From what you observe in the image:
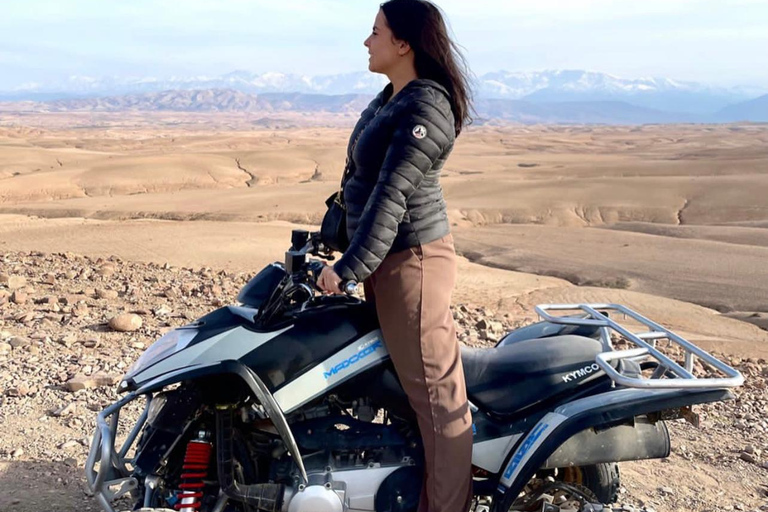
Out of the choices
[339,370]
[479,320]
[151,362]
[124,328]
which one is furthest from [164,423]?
[479,320]

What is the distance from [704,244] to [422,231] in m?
15.5

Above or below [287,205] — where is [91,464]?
below

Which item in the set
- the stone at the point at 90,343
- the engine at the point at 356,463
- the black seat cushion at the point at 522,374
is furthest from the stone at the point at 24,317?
the black seat cushion at the point at 522,374

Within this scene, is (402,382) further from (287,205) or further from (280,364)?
(287,205)

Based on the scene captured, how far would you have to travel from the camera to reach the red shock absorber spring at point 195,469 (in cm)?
304

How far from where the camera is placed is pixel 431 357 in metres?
2.93

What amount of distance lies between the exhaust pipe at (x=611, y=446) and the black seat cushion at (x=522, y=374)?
22cm

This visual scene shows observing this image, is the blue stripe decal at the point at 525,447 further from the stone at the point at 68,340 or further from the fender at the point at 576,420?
the stone at the point at 68,340

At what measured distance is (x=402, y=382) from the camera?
2.99 meters

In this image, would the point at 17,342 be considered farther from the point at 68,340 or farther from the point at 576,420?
the point at 576,420

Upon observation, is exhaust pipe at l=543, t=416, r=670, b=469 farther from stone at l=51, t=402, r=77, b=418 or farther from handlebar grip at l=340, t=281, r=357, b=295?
stone at l=51, t=402, r=77, b=418

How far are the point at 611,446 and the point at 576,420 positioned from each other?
9.9 inches

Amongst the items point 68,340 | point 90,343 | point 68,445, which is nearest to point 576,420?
point 68,445

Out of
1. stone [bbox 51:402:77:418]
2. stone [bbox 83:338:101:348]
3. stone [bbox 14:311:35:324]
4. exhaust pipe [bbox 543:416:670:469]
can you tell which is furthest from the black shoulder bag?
stone [bbox 14:311:35:324]
